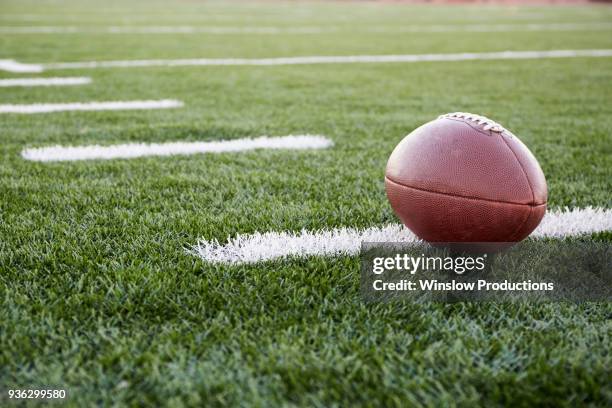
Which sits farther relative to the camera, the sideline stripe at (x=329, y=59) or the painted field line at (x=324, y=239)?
the sideline stripe at (x=329, y=59)

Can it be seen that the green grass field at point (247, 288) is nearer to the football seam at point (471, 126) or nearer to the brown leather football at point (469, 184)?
the brown leather football at point (469, 184)

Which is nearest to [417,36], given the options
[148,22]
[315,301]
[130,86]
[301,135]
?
[148,22]

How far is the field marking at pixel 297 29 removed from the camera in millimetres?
12508

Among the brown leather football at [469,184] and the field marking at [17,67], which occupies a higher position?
the brown leather football at [469,184]

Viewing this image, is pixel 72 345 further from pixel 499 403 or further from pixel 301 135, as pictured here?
pixel 301 135

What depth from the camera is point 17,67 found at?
7.24m

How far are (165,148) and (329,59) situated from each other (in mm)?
5393

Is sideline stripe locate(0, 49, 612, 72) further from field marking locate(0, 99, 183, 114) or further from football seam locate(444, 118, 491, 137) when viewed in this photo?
football seam locate(444, 118, 491, 137)

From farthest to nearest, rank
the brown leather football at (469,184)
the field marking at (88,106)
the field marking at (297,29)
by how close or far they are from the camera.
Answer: the field marking at (297,29) → the field marking at (88,106) → the brown leather football at (469,184)

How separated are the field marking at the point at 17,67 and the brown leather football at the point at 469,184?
6130 mm

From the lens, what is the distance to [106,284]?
1930 millimetres

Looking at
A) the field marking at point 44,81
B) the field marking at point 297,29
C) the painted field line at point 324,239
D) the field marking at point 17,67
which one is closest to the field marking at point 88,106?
the field marking at point 44,81

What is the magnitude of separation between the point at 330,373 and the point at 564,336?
0.68 meters

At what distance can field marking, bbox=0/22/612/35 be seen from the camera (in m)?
12.5
